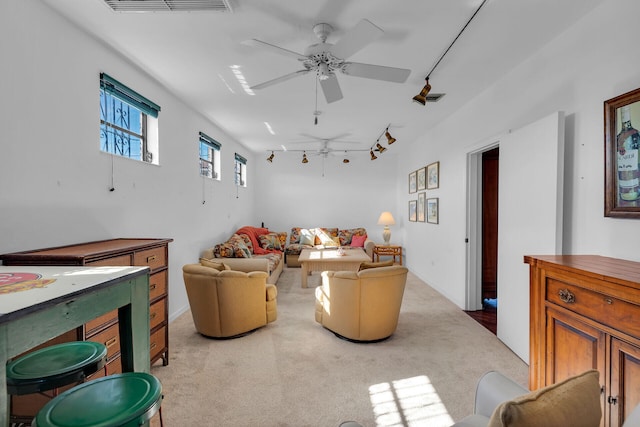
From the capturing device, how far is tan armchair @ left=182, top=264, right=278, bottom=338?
3041 mm

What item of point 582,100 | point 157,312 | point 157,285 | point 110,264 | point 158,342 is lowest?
point 158,342

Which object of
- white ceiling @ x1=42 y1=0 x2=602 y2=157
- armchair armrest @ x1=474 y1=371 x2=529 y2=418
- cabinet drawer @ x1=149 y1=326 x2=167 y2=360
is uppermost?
white ceiling @ x1=42 y1=0 x2=602 y2=157

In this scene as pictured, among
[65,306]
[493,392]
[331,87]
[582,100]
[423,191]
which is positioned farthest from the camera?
[423,191]

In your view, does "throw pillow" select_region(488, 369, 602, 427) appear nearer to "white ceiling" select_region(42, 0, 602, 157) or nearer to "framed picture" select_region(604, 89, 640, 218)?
"framed picture" select_region(604, 89, 640, 218)

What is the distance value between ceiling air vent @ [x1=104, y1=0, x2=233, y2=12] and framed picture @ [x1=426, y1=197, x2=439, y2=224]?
402 cm

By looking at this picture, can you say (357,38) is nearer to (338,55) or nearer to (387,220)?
(338,55)

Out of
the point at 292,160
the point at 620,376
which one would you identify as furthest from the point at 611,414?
the point at 292,160

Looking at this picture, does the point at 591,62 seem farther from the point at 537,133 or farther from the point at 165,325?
the point at 165,325

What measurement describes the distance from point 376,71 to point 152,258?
2181mm

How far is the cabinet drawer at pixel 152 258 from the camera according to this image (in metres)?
2.30

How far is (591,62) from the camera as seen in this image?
2.20 m

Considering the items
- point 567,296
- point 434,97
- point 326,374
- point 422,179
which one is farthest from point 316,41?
point 422,179

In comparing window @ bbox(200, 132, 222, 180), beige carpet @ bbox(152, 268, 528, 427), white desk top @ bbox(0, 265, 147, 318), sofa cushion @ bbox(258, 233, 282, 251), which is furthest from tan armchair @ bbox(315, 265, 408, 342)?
sofa cushion @ bbox(258, 233, 282, 251)

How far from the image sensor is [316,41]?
2521 millimetres
